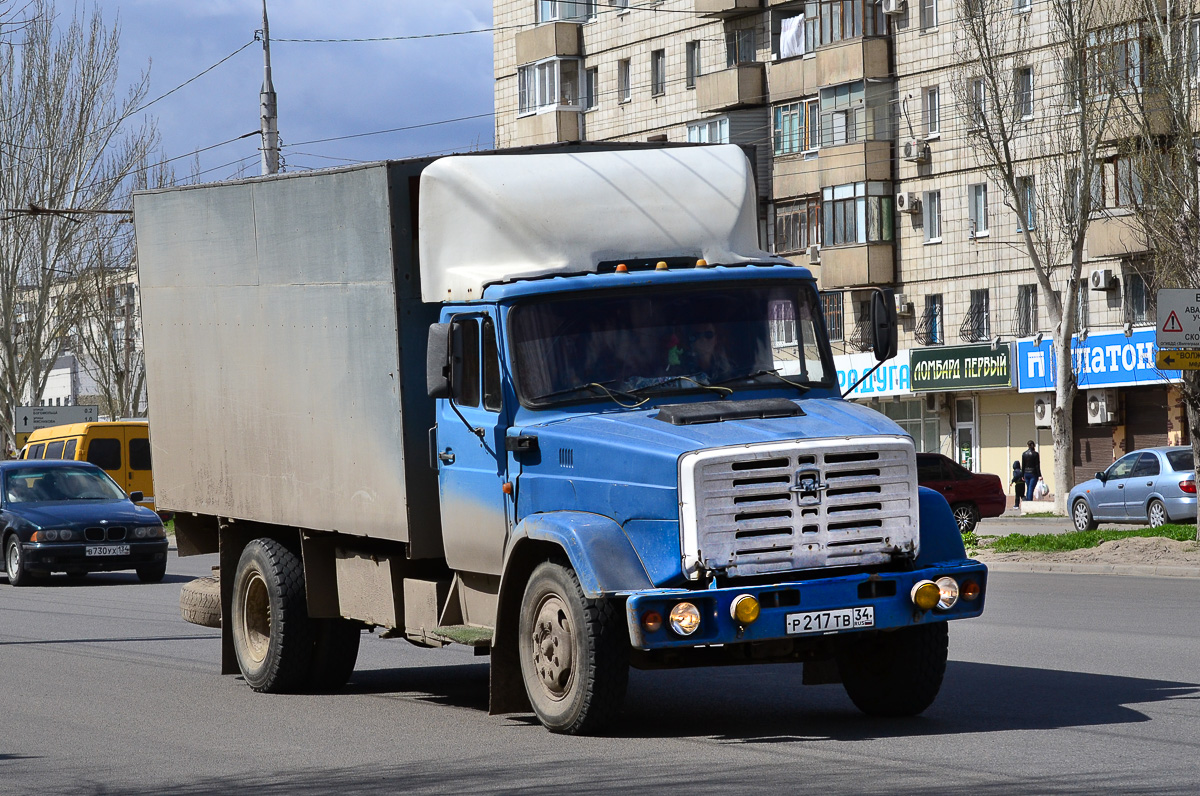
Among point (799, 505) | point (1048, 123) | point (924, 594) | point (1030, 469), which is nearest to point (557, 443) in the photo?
point (799, 505)

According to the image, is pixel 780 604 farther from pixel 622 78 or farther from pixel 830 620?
pixel 622 78

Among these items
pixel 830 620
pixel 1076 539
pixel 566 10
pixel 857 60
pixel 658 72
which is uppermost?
pixel 566 10

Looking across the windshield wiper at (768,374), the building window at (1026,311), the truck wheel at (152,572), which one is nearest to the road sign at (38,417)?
the building window at (1026,311)

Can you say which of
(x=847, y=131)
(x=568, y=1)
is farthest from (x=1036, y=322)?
(x=568, y=1)

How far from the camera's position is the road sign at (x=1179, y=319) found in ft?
73.8

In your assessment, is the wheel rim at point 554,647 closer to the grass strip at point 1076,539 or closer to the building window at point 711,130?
the grass strip at point 1076,539

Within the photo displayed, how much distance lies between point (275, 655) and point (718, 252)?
3956 millimetres

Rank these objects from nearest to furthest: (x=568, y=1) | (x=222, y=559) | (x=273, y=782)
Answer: (x=273, y=782)
(x=222, y=559)
(x=568, y=1)

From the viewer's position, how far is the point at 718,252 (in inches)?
Answer: 413

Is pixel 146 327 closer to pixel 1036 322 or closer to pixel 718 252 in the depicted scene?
pixel 718 252

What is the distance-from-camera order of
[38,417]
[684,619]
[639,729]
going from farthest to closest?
[38,417] → [639,729] → [684,619]

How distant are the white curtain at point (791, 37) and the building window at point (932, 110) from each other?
482 cm

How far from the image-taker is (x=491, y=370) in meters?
10.1

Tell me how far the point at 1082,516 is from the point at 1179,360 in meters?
11.2
